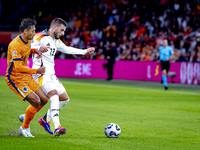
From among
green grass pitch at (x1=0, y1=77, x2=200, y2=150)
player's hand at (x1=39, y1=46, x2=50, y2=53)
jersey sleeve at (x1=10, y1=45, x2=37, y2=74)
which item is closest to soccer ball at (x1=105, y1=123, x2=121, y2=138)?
green grass pitch at (x1=0, y1=77, x2=200, y2=150)

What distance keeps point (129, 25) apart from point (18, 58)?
2343cm

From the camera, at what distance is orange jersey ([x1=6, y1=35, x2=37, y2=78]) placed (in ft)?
20.5

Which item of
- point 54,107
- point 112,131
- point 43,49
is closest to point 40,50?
point 43,49

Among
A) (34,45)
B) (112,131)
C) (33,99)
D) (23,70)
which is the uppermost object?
(34,45)

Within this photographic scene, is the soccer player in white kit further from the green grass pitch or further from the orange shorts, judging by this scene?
the green grass pitch

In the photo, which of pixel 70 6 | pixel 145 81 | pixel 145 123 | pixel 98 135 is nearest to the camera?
pixel 98 135

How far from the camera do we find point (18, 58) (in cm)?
627

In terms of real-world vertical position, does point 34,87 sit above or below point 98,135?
above

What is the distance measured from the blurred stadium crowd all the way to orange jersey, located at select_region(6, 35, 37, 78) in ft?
57.0

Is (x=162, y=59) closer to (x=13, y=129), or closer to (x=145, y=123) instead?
(x=145, y=123)

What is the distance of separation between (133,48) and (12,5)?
14708 mm

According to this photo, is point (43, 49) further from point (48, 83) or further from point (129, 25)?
point (129, 25)

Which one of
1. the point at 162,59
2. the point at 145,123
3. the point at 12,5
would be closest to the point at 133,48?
the point at 162,59

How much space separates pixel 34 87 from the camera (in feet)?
21.7
